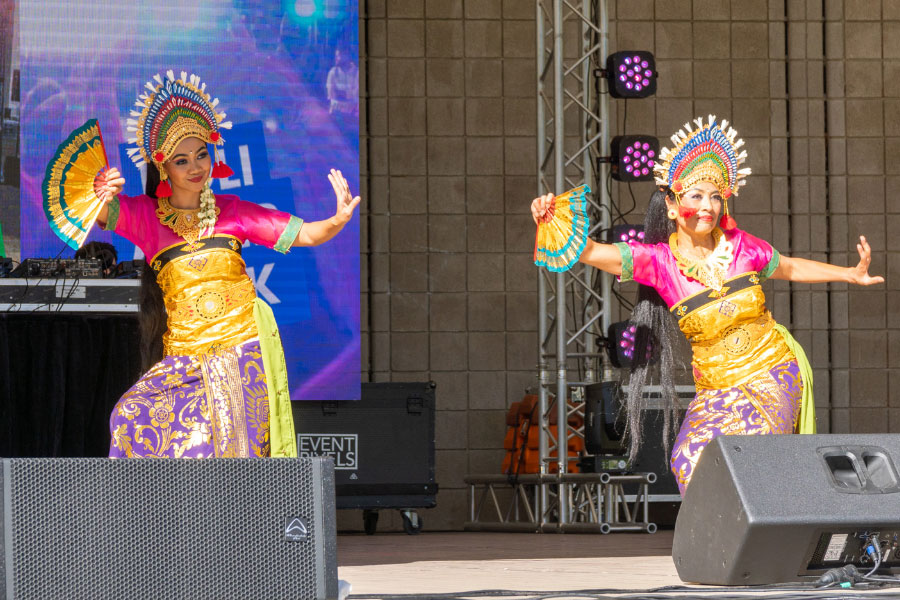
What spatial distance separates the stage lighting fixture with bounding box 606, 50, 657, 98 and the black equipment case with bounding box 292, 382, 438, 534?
1.82 m

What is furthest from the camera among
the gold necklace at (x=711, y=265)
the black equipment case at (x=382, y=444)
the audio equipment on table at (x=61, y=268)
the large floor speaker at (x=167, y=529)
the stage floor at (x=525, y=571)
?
the black equipment case at (x=382, y=444)

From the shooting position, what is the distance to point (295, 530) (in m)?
2.20

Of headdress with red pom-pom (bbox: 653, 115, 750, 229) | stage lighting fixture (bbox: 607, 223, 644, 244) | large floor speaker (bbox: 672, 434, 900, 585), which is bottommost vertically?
large floor speaker (bbox: 672, 434, 900, 585)

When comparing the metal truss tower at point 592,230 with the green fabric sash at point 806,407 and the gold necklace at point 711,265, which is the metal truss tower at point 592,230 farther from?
the green fabric sash at point 806,407

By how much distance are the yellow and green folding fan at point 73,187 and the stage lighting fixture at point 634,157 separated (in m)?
3.16

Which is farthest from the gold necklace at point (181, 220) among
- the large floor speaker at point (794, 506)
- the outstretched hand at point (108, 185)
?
the large floor speaker at point (794, 506)

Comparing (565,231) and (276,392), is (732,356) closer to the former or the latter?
(565,231)

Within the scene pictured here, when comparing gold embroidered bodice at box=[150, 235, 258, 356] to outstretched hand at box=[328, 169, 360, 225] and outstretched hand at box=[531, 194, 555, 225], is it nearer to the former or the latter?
outstretched hand at box=[328, 169, 360, 225]

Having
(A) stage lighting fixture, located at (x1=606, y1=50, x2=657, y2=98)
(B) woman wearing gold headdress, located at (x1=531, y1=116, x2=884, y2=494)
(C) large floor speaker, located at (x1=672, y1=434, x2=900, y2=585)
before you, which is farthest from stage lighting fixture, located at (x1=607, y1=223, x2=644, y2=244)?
(C) large floor speaker, located at (x1=672, y1=434, x2=900, y2=585)

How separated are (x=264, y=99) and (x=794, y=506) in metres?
3.65

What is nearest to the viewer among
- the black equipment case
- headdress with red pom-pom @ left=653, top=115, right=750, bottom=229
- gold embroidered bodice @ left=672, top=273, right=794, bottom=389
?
gold embroidered bodice @ left=672, top=273, right=794, bottom=389

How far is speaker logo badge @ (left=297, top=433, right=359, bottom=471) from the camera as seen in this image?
6.49m

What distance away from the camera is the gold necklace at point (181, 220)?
156 inches

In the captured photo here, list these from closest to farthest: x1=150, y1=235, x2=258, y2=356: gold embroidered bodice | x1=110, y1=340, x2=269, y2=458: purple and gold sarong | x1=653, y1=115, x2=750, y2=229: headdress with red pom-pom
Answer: x1=110, y1=340, x2=269, y2=458: purple and gold sarong → x1=150, y1=235, x2=258, y2=356: gold embroidered bodice → x1=653, y1=115, x2=750, y2=229: headdress with red pom-pom
